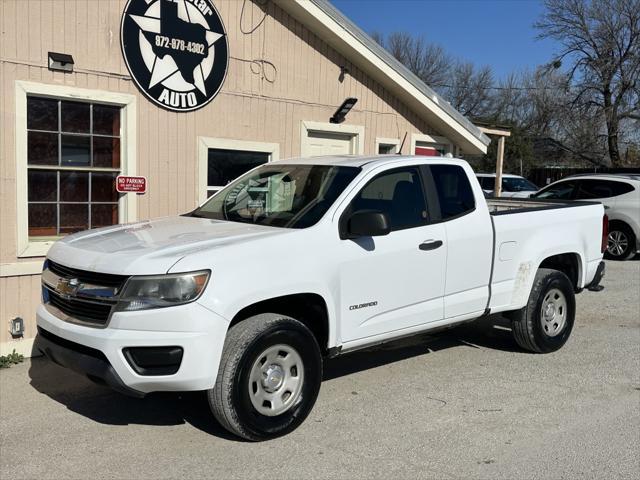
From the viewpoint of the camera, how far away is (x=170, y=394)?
4.52m

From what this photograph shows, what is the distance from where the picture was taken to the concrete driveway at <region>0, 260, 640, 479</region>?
3924mm

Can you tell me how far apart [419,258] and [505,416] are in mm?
1332

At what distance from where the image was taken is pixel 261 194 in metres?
5.39

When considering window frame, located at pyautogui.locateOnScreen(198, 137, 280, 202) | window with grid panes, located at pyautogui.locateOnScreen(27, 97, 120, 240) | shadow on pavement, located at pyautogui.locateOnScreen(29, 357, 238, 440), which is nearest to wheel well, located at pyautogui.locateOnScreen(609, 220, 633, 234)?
window frame, located at pyautogui.locateOnScreen(198, 137, 280, 202)

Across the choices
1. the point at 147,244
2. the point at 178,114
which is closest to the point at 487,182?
the point at 178,114

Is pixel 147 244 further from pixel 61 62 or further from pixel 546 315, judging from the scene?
pixel 546 315

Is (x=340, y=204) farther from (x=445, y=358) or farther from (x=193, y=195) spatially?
(x=193, y=195)

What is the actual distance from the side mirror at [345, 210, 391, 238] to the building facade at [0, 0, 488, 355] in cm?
338

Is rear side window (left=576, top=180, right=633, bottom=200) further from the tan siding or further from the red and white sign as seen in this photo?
the red and white sign

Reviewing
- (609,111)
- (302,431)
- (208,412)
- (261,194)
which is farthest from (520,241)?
(609,111)

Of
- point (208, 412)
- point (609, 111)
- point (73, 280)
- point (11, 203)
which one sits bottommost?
point (208, 412)

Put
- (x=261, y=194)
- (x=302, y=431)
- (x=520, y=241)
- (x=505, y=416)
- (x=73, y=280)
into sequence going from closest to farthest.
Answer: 1. (x=73, y=280)
2. (x=302, y=431)
3. (x=505, y=416)
4. (x=261, y=194)
5. (x=520, y=241)

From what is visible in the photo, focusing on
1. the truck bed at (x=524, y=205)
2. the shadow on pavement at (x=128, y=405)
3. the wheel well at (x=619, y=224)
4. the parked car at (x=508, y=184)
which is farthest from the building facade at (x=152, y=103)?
the parked car at (x=508, y=184)

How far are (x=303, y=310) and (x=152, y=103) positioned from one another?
3.62m
